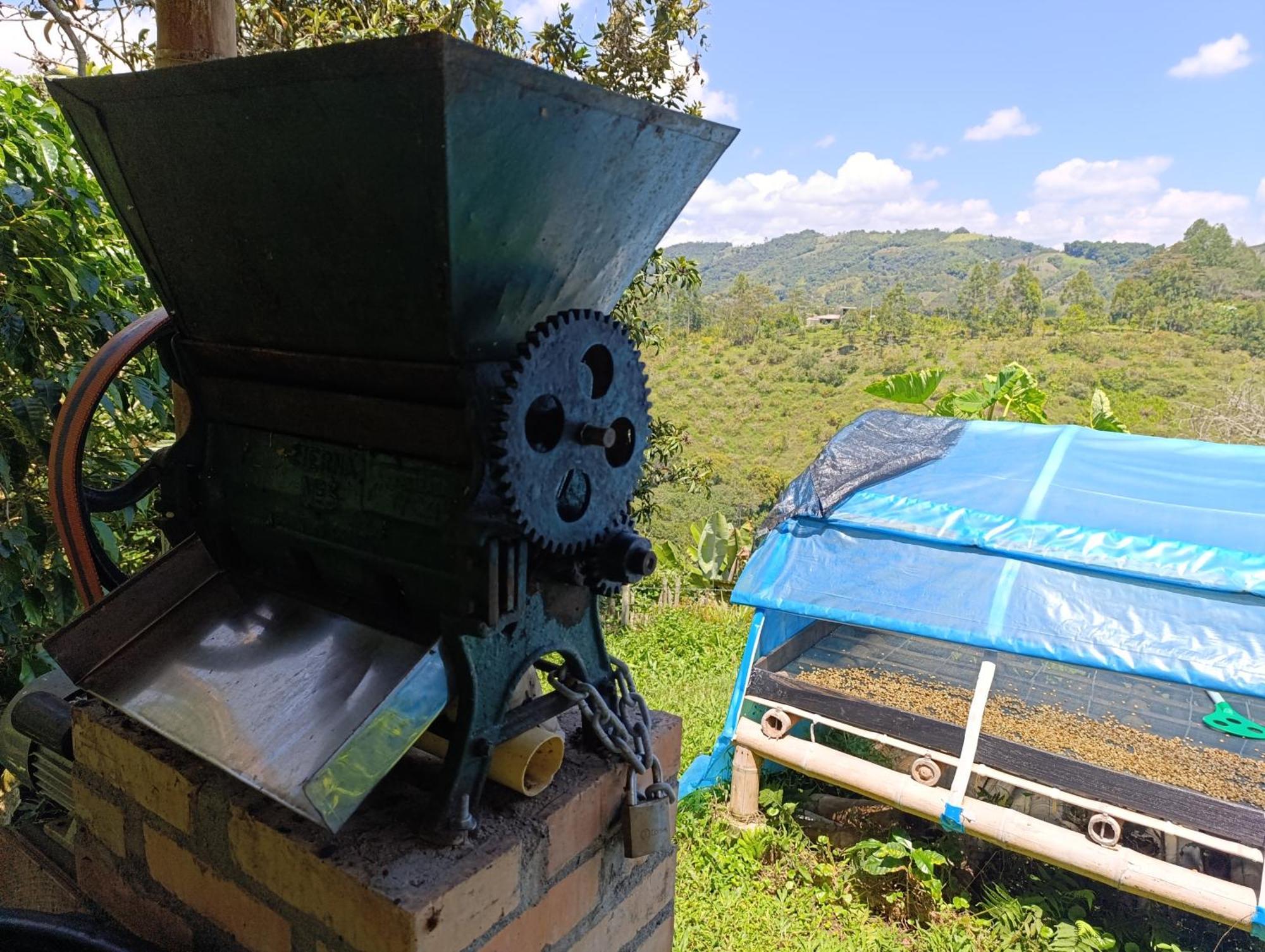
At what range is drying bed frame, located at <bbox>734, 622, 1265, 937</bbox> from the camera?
10.6 feet

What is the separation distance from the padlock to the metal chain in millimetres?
11

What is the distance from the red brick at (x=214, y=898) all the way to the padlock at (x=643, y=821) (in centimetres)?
48

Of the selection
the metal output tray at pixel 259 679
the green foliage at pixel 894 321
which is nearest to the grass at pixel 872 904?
the metal output tray at pixel 259 679

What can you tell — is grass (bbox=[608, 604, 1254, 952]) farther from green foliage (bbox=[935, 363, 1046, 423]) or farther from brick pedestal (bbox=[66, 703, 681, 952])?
green foliage (bbox=[935, 363, 1046, 423])

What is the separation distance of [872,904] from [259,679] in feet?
12.4

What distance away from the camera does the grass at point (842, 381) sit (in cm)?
2017

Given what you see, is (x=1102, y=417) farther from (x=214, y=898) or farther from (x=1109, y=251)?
(x=1109, y=251)

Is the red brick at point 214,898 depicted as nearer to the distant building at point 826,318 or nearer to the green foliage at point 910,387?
the green foliage at point 910,387

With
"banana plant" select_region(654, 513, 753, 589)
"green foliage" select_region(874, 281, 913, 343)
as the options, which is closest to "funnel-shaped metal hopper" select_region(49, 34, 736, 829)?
"banana plant" select_region(654, 513, 753, 589)

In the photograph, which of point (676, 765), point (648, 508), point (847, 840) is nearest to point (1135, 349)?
point (648, 508)

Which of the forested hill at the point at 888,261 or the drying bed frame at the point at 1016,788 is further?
A: the forested hill at the point at 888,261

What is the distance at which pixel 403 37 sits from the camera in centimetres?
70

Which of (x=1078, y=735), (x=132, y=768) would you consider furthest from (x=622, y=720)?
(x=1078, y=735)

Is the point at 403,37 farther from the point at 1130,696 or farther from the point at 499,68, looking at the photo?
the point at 1130,696
